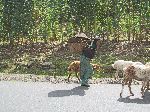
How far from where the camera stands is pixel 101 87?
59.4ft

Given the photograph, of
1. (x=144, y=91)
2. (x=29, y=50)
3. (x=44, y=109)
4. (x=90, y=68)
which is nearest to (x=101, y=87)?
(x=90, y=68)

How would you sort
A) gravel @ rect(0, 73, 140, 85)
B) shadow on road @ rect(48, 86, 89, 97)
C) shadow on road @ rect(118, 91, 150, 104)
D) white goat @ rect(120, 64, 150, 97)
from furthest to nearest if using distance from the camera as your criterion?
1. gravel @ rect(0, 73, 140, 85)
2. shadow on road @ rect(48, 86, 89, 97)
3. white goat @ rect(120, 64, 150, 97)
4. shadow on road @ rect(118, 91, 150, 104)

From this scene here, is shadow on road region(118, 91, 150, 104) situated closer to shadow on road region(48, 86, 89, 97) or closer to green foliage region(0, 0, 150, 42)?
shadow on road region(48, 86, 89, 97)

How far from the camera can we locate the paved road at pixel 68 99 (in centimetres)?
1388

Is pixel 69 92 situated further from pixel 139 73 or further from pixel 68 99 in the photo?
pixel 139 73

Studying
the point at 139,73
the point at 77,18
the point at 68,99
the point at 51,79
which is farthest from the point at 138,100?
the point at 77,18

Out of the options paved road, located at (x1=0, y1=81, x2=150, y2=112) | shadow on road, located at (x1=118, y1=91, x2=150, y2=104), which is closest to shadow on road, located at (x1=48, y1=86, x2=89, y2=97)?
paved road, located at (x1=0, y1=81, x2=150, y2=112)

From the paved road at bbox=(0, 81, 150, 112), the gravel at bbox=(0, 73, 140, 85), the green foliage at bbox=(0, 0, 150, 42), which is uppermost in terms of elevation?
the green foliage at bbox=(0, 0, 150, 42)

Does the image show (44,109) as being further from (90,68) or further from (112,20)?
(112,20)

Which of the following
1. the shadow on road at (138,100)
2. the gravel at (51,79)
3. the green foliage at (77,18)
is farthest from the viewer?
the green foliage at (77,18)

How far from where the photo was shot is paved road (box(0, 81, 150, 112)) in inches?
546

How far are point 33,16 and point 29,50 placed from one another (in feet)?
11.6

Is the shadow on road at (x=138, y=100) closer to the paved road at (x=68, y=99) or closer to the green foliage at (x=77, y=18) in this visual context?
the paved road at (x=68, y=99)

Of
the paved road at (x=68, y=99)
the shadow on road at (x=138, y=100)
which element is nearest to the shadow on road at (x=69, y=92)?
the paved road at (x=68, y=99)
